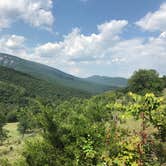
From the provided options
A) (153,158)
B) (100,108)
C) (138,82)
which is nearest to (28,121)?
(100,108)

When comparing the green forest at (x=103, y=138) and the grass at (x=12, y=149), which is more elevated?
the green forest at (x=103, y=138)

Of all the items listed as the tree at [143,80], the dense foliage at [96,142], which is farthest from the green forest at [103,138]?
the tree at [143,80]

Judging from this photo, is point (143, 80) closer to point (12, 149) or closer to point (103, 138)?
point (12, 149)

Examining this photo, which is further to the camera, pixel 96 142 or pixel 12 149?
pixel 12 149

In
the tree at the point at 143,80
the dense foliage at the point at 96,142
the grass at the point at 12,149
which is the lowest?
the grass at the point at 12,149

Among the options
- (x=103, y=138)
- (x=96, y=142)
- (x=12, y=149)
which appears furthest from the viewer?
(x=12, y=149)

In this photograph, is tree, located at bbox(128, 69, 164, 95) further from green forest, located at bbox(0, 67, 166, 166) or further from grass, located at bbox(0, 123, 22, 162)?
green forest, located at bbox(0, 67, 166, 166)

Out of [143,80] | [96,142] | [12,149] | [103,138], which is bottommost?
[12,149]

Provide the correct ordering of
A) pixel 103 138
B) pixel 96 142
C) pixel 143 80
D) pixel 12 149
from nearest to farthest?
pixel 96 142 → pixel 103 138 → pixel 12 149 → pixel 143 80

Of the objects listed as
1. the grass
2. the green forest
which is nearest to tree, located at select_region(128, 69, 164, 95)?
the grass

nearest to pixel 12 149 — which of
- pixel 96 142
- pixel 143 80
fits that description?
pixel 96 142

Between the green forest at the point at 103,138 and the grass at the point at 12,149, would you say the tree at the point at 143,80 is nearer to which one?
the grass at the point at 12,149

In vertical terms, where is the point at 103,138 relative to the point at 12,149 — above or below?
above

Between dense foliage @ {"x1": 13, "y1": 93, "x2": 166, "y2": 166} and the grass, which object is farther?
the grass
